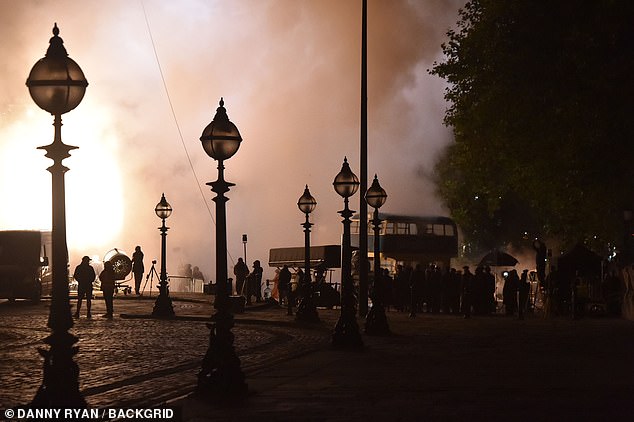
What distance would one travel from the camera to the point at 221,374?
14.1m

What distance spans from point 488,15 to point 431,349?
16.6 meters

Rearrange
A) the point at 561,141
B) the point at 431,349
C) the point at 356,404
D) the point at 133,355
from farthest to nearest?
the point at 561,141, the point at 431,349, the point at 133,355, the point at 356,404

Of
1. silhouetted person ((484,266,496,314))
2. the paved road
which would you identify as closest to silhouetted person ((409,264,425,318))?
silhouetted person ((484,266,496,314))

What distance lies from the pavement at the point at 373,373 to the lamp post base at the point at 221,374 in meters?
0.21

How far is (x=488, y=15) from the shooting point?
36.2 m

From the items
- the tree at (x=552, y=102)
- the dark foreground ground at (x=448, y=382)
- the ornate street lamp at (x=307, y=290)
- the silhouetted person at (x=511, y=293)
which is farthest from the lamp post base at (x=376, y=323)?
the silhouetted person at (x=511, y=293)

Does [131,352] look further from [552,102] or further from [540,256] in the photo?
[540,256]

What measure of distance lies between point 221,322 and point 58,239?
368 centimetres

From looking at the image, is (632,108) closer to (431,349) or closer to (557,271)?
(557,271)

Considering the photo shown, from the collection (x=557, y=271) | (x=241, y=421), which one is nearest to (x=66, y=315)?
(x=241, y=421)

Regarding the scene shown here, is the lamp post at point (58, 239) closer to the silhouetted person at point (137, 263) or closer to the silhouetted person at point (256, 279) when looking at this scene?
the silhouetted person at point (256, 279)

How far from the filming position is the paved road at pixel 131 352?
1460cm

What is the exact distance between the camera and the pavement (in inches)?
493

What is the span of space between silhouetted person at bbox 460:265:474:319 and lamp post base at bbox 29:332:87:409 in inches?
1073
